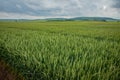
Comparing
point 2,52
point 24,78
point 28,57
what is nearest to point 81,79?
point 24,78

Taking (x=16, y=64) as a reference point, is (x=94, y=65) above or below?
above

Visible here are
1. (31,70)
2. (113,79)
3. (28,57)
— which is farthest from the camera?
(28,57)

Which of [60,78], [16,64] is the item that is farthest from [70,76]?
[16,64]

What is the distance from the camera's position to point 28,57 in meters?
4.24

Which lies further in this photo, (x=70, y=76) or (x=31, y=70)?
(x=31, y=70)

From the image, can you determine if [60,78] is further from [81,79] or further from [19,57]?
[19,57]

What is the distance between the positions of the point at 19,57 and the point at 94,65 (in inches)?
90.2

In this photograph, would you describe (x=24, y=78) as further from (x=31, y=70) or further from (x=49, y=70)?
(x=49, y=70)

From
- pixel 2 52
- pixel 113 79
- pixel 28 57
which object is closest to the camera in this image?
pixel 113 79

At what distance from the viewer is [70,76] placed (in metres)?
2.96

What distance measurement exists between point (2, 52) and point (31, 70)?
271cm

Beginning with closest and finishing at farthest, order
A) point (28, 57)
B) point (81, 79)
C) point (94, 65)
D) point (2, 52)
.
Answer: point (81, 79) → point (94, 65) → point (28, 57) → point (2, 52)

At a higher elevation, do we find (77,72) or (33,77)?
(77,72)

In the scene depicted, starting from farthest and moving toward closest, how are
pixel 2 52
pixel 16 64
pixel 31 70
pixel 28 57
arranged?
1. pixel 2 52
2. pixel 16 64
3. pixel 28 57
4. pixel 31 70
